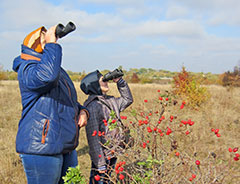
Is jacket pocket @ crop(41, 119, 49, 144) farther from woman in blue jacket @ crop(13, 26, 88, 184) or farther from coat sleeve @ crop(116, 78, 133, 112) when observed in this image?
coat sleeve @ crop(116, 78, 133, 112)

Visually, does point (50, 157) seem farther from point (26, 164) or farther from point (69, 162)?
point (69, 162)

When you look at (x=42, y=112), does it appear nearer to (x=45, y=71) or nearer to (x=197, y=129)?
(x=45, y=71)

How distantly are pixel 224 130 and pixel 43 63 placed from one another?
19.7 feet

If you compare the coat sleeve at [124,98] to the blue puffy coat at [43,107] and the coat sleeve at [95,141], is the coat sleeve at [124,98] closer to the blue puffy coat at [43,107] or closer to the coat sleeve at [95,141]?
the coat sleeve at [95,141]

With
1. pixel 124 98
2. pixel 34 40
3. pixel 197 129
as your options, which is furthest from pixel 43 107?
pixel 197 129

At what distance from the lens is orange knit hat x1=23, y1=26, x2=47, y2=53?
1573 millimetres

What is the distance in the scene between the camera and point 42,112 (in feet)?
4.94

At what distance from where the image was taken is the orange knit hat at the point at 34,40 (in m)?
1.57

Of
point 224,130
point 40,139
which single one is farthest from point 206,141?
point 40,139

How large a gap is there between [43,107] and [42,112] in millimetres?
35

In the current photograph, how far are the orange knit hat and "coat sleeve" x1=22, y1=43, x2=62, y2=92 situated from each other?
0.15m

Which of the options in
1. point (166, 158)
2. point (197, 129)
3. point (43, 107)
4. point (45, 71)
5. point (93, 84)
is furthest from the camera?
point (197, 129)

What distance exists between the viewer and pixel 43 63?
4.68ft

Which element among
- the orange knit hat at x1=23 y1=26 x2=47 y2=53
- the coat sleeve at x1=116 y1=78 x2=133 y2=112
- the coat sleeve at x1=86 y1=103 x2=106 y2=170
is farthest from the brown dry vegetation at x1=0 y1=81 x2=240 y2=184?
the orange knit hat at x1=23 y1=26 x2=47 y2=53
